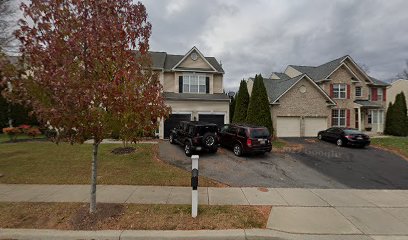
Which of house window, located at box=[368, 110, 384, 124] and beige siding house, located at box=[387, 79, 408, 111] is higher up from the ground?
beige siding house, located at box=[387, 79, 408, 111]

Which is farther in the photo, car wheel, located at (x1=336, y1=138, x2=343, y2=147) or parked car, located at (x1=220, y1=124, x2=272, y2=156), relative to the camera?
car wheel, located at (x1=336, y1=138, x2=343, y2=147)

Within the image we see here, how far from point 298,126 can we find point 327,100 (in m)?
4.14

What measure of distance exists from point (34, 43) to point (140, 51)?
208cm

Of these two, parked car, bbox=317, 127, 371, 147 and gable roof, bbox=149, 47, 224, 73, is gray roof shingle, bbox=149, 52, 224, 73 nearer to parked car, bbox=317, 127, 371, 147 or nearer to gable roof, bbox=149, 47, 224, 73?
gable roof, bbox=149, 47, 224, 73

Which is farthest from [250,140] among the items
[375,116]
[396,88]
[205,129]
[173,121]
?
[396,88]

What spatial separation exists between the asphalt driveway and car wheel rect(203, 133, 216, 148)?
0.66m

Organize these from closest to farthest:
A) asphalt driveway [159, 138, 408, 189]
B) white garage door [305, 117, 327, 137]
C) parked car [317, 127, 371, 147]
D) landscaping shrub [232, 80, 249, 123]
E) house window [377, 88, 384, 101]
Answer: asphalt driveway [159, 138, 408, 189], parked car [317, 127, 371, 147], landscaping shrub [232, 80, 249, 123], white garage door [305, 117, 327, 137], house window [377, 88, 384, 101]

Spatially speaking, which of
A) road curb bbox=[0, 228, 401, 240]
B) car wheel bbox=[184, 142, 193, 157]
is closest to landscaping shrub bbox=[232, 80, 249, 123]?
car wheel bbox=[184, 142, 193, 157]

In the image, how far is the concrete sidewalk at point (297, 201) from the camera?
501 cm

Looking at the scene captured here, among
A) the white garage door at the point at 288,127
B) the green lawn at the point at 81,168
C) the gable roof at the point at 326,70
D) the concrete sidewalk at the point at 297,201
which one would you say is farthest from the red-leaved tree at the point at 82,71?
the gable roof at the point at 326,70

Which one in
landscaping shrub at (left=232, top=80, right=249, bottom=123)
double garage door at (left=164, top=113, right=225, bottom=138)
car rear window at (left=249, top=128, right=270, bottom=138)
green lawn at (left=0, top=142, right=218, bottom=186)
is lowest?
green lawn at (left=0, top=142, right=218, bottom=186)

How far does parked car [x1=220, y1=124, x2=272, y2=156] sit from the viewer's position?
12328mm

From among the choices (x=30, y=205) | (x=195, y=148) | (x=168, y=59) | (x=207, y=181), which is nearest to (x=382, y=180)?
(x=207, y=181)

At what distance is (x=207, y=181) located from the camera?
8242mm
